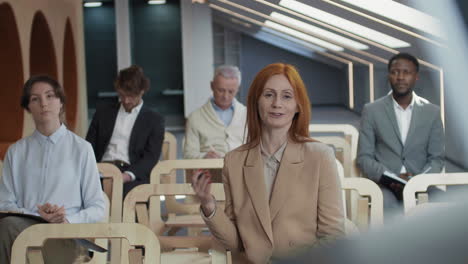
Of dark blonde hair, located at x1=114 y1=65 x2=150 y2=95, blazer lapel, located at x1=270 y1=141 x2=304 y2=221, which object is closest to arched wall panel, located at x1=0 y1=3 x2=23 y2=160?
dark blonde hair, located at x1=114 y1=65 x2=150 y2=95

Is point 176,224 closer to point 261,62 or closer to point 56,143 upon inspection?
point 56,143

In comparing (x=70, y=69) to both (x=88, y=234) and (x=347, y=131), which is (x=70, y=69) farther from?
(x=88, y=234)

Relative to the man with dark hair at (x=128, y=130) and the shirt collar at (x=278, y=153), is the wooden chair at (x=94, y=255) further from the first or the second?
the man with dark hair at (x=128, y=130)

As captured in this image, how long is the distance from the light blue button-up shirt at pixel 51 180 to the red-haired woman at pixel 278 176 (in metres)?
1.06

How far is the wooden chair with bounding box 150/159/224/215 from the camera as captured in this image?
304 cm

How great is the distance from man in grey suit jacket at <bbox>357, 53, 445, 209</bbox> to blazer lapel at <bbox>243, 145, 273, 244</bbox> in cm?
200

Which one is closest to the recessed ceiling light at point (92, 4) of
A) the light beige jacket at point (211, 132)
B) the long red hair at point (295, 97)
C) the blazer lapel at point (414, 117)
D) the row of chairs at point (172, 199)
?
the light beige jacket at point (211, 132)

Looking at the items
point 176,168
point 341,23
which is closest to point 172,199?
point 176,168

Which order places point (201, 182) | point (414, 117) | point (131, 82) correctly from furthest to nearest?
point (131, 82) → point (414, 117) → point (201, 182)

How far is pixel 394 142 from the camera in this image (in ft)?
12.4

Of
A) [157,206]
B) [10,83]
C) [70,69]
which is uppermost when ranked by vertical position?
[70,69]

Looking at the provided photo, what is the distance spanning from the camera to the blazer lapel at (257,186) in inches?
62.8

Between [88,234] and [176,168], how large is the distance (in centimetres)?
134

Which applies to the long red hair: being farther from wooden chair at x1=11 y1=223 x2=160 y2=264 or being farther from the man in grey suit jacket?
the man in grey suit jacket
